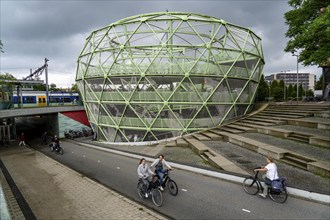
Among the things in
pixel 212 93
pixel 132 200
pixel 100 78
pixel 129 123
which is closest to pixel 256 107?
pixel 212 93

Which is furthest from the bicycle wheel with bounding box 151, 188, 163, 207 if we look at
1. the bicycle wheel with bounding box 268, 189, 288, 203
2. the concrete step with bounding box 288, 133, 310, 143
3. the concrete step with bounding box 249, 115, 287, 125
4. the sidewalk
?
the concrete step with bounding box 249, 115, 287, 125

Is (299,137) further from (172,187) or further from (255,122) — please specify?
(172,187)

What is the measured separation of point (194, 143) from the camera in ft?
64.1

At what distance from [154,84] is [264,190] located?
51.9ft

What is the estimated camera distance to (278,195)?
378 inches

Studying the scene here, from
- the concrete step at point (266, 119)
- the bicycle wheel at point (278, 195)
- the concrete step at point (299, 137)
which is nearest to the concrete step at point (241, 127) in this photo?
the concrete step at point (266, 119)

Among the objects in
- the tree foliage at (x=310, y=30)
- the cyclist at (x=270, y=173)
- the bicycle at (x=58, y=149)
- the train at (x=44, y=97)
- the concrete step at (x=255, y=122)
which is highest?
the tree foliage at (x=310, y=30)

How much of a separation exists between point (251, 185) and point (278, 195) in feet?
3.65

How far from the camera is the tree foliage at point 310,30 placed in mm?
11703

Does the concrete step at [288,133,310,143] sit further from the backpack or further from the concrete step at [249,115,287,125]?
the backpack

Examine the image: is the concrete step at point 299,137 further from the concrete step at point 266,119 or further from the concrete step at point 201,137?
the concrete step at point 201,137

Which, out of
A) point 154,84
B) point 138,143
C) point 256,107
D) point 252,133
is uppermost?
point 154,84

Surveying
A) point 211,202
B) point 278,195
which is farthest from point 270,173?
point 211,202

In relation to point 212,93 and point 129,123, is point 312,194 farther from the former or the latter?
point 129,123
